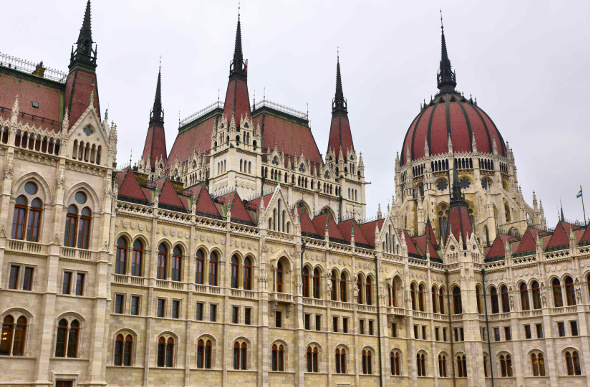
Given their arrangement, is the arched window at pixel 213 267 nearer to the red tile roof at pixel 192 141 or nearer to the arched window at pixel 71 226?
the arched window at pixel 71 226

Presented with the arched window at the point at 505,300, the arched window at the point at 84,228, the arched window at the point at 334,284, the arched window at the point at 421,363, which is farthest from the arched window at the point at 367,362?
the arched window at the point at 84,228

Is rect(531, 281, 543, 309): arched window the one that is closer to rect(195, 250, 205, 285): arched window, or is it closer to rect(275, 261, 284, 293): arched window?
rect(275, 261, 284, 293): arched window

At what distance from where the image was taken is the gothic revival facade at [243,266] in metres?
40.5

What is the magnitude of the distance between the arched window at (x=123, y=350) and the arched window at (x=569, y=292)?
40.2 meters

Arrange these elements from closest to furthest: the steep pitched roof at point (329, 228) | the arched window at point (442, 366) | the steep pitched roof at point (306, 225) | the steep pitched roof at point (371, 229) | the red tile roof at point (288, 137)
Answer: the steep pitched roof at point (306, 225) < the steep pitched roof at point (329, 228) < the steep pitched roof at point (371, 229) < the arched window at point (442, 366) < the red tile roof at point (288, 137)

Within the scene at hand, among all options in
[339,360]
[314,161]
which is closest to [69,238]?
[339,360]

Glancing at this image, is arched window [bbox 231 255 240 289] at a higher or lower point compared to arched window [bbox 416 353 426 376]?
higher

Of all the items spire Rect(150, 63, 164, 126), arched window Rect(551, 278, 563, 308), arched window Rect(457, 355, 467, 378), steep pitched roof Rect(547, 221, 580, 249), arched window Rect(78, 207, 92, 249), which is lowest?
arched window Rect(457, 355, 467, 378)

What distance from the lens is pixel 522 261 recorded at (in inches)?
2571

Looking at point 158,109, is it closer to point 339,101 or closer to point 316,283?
point 339,101

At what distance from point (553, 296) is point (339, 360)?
21.9 metres

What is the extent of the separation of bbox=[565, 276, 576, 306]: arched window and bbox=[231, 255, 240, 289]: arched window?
1243 inches

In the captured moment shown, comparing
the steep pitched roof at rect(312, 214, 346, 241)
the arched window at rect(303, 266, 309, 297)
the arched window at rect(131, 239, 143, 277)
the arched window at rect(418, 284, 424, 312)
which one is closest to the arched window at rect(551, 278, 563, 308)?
the arched window at rect(418, 284, 424, 312)

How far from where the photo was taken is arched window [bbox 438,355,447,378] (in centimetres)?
6475
